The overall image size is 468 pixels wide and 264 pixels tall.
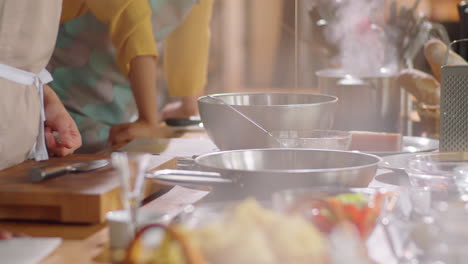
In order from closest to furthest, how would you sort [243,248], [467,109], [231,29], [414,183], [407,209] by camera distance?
[243,248], [407,209], [414,183], [467,109], [231,29]

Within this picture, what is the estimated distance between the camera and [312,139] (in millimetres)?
1072

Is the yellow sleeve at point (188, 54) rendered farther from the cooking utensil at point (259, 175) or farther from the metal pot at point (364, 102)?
the cooking utensil at point (259, 175)

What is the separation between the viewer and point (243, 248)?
518mm

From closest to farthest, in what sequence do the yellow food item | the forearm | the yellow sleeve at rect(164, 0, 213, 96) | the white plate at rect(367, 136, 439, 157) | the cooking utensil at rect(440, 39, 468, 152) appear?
the yellow food item
the cooking utensil at rect(440, 39, 468, 152)
the white plate at rect(367, 136, 439, 157)
the forearm
the yellow sleeve at rect(164, 0, 213, 96)

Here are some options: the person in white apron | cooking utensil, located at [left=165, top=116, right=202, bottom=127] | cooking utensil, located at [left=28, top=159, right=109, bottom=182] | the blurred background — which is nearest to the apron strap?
the person in white apron

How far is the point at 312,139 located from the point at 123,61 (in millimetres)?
818

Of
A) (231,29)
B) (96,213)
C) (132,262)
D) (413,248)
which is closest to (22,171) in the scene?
(96,213)

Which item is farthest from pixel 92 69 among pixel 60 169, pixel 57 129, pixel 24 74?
pixel 60 169

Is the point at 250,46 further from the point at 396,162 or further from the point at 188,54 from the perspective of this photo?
the point at 396,162

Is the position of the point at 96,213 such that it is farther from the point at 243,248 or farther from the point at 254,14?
the point at 254,14

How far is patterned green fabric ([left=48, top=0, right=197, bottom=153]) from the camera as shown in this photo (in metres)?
1.92

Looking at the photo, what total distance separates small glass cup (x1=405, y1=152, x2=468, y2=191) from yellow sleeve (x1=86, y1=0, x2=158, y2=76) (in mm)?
912

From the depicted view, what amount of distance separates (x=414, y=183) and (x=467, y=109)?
30 centimetres

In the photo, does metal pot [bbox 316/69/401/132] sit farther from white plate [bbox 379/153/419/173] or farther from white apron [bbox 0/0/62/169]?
white apron [bbox 0/0/62/169]
